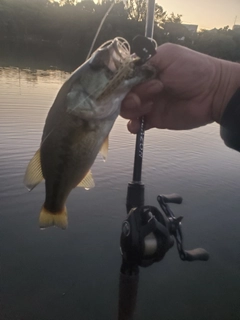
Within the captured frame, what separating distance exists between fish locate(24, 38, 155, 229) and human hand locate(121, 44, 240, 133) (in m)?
0.21

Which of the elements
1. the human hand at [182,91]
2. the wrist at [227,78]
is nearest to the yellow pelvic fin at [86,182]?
the human hand at [182,91]

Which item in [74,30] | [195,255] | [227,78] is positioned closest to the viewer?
[227,78]

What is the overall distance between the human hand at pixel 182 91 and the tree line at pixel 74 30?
20884 millimetres

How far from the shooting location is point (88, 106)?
6.19 ft

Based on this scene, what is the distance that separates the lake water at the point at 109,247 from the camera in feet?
11.3

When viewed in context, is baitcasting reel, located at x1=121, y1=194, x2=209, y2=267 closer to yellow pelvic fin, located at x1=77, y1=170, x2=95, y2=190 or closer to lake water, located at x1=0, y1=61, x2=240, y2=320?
yellow pelvic fin, located at x1=77, y1=170, x2=95, y2=190

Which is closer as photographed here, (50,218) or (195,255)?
(50,218)

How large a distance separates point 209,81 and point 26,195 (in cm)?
326

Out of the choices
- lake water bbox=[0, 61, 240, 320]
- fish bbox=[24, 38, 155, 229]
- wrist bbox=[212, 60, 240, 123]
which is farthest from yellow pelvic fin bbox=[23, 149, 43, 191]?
lake water bbox=[0, 61, 240, 320]

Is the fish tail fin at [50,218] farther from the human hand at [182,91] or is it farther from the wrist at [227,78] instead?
the wrist at [227,78]

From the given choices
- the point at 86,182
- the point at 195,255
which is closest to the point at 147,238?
the point at 195,255

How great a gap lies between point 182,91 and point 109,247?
2.25 metres

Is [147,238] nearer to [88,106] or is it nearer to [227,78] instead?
[88,106]

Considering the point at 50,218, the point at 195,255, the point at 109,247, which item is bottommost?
the point at 109,247
